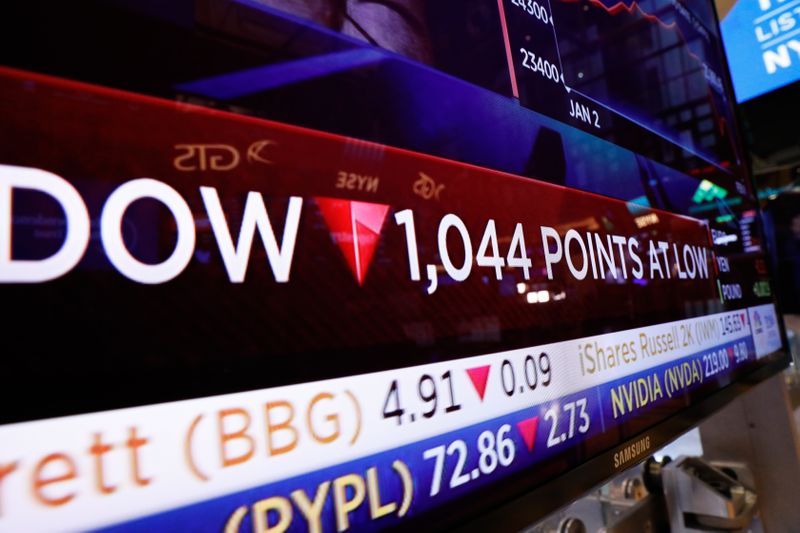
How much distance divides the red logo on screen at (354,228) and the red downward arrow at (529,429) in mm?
338

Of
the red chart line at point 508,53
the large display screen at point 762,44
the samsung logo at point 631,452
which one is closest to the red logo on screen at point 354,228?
the red chart line at point 508,53

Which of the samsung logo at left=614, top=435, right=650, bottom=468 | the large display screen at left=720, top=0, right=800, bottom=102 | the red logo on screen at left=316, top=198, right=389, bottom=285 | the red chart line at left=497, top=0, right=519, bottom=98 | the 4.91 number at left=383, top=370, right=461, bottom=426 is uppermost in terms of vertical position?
the large display screen at left=720, top=0, right=800, bottom=102

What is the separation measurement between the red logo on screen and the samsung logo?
0.61 m

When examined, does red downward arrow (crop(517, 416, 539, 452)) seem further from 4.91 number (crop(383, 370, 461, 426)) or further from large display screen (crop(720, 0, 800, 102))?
large display screen (crop(720, 0, 800, 102))

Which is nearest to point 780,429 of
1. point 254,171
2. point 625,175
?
point 625,175

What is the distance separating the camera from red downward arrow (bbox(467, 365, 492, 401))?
2.34 ft

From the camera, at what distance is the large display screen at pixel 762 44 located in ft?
7.52

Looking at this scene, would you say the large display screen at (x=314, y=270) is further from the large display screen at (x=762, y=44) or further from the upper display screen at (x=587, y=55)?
the large display screen at (x=762, y=44)

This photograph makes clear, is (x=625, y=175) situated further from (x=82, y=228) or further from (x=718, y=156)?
(x=82, y=228)

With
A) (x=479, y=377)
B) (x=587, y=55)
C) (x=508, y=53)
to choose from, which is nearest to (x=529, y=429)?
(x=479, y=377)

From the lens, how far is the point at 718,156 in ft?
5.32

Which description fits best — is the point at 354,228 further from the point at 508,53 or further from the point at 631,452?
the point at 631,452

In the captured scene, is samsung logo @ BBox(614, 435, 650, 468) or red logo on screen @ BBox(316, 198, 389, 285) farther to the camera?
samsung logo @ BBox(614, 435, 650, 468)

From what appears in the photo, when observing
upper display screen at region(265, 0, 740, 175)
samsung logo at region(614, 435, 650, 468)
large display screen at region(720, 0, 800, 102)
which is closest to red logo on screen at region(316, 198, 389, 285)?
upper display screen at region(265, 0, 740, 175)
